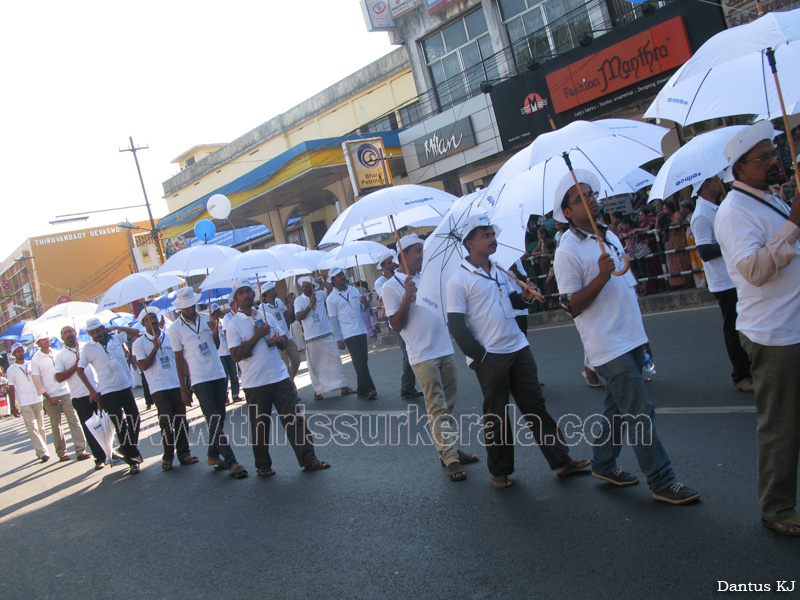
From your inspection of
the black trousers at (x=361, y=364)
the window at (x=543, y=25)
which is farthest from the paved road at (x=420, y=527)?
the window at (x=543, y=25)

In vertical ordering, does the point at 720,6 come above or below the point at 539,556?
above

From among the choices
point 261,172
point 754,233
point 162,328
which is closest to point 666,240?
point 162,328

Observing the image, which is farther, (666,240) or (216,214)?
(216,214)

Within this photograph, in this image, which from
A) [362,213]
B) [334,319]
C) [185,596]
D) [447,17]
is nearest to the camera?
[185,596]

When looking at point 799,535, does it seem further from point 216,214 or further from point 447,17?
point 447,17

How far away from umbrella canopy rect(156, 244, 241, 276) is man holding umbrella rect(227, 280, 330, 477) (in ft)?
8.31

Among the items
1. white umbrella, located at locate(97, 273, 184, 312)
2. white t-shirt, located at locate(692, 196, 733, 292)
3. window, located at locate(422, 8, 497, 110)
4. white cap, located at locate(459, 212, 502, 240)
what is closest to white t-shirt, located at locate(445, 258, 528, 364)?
white cap, located at locate(459, 212, 502, 240)

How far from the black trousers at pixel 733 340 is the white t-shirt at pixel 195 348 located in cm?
517

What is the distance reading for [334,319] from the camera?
11.4m

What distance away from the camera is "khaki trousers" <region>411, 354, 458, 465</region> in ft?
19.3

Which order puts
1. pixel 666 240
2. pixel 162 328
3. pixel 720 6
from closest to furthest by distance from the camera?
pixel 162 328 → pixel 666 240 → pixel 720 6

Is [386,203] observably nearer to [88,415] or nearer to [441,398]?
[441,398]

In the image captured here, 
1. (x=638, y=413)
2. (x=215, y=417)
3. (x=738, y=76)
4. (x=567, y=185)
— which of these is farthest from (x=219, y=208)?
(x=638, y=413)

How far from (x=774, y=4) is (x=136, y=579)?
14.0 metres
